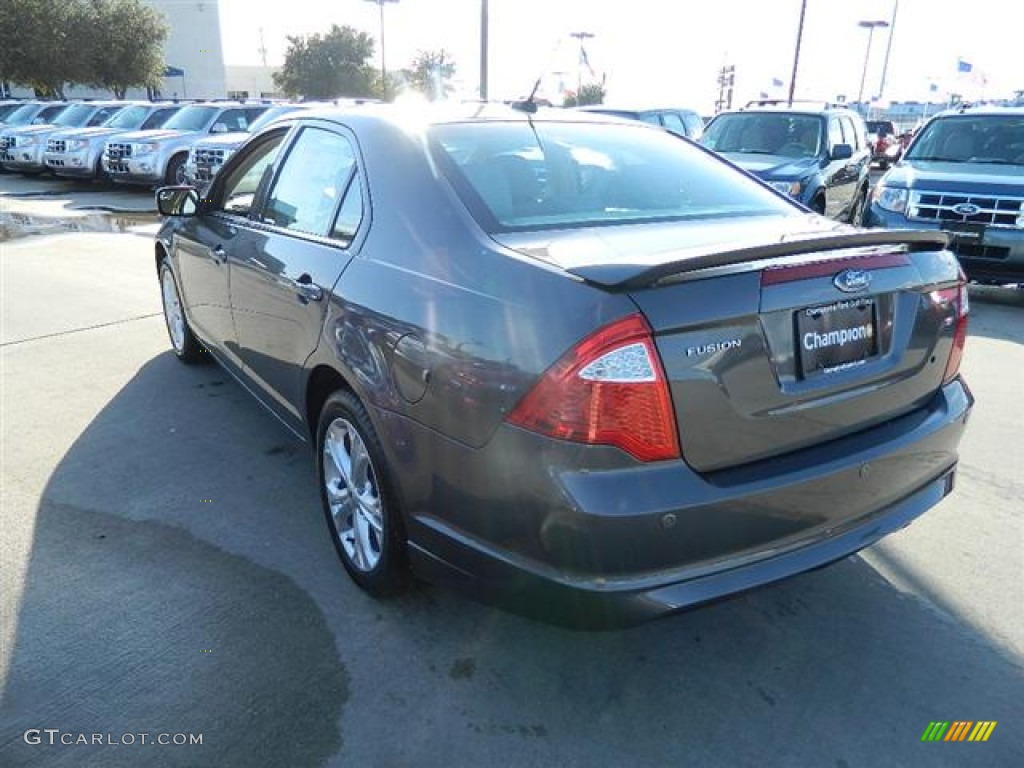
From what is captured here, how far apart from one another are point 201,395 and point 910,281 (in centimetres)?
410

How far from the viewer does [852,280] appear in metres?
2.21

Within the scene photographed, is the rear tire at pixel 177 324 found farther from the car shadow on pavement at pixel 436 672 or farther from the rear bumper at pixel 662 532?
the rear bumper at pixel 662 532

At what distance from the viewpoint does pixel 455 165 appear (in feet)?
8.90

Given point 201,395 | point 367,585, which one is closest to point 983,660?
point 367,585

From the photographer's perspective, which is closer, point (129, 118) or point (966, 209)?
point (966, 209)

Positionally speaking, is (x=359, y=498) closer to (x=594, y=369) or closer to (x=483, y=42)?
(x=594, y=369)

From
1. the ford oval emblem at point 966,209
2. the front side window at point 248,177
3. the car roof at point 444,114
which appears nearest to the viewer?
the car roof at point 444,114

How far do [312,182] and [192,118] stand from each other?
15067 mm

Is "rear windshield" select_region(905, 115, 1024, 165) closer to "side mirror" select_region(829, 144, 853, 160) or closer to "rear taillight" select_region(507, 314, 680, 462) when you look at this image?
"side mirror" select_region(829, 144, 853, 160)

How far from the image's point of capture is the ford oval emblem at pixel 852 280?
85.9 inches

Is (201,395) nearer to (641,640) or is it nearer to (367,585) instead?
Answer: (367,585)

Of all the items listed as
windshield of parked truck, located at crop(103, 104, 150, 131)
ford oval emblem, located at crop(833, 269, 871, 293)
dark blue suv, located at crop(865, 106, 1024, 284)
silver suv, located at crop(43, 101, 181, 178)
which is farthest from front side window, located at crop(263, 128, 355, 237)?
windshield of parked truck, located at crop(103, 104, 150, 131)

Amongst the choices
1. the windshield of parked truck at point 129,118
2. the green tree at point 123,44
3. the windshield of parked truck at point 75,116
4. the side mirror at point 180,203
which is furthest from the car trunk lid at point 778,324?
the green tree at point 123,44

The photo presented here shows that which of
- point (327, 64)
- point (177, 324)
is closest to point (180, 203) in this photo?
point (177, 324)
